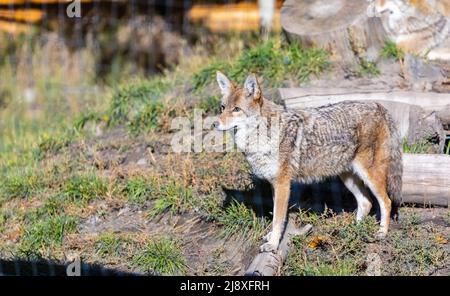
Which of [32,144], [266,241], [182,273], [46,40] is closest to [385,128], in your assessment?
[266,241]

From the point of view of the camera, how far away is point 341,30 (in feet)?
26.7

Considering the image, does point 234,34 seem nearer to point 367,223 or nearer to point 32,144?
point 32,144

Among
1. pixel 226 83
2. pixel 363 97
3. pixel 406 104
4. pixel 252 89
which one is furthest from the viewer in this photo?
pixel 363 97

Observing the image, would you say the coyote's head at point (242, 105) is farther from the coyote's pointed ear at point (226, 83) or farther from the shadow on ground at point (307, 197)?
the shadow on ground at point (307, 197)

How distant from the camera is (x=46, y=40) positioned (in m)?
12.5

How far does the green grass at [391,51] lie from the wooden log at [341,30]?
0.06 metres

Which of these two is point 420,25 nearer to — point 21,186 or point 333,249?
point 333,249

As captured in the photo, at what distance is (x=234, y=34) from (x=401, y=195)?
6177mm

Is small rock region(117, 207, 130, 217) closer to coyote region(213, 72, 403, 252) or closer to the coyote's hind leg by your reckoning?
coyote region(213, 72, 403, 252)

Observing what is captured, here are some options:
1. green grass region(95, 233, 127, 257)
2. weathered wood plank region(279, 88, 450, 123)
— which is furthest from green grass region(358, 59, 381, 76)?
green grass region(95, 233, 127, 257)

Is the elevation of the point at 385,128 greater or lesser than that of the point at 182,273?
greater

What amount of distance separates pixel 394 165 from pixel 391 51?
7.39ft

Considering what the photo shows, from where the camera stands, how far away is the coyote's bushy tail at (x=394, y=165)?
6238mm

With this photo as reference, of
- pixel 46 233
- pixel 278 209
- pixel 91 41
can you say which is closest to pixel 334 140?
pixel 278 209
